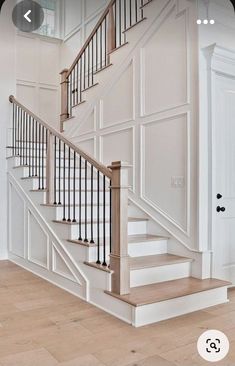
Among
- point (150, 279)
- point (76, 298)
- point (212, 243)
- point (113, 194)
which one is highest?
point (113, 194)

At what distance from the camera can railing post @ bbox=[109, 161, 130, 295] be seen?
2713 mm

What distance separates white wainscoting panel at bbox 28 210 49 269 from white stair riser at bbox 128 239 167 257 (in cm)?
103

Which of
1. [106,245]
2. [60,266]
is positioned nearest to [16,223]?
[60,266]

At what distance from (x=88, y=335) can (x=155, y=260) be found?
109 centimetres

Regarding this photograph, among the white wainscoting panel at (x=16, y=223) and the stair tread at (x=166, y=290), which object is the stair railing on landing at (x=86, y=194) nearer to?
the stair tread at (x=166, y=290)

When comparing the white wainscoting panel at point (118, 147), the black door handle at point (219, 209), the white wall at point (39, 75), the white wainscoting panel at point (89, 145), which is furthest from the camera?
the white wall at point (39, 75)

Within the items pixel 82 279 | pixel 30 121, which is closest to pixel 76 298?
pixel 82 279

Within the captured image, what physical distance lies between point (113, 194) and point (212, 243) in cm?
116

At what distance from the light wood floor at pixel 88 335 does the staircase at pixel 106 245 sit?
132 millimetres

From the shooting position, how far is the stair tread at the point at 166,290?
2.59 metres

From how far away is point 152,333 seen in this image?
7.73 ft

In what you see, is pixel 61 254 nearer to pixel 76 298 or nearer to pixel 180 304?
pixel 76 298

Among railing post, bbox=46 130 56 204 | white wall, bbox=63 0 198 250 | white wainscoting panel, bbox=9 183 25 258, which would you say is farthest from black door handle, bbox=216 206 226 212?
white wainscoting panel, bbox=9 183 25 258

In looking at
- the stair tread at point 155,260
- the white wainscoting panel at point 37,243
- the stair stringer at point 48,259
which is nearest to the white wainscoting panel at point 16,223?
the stair stringer at point 48,259
